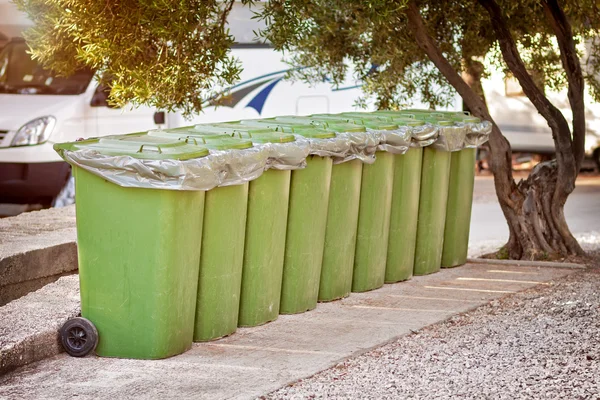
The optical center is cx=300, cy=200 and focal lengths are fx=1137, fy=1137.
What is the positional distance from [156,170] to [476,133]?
13.0 feet

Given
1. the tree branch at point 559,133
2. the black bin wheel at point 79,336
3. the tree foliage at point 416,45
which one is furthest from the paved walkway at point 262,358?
the tree foliage at point 416,45

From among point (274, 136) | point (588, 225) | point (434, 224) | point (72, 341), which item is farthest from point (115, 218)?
point (588, 225)

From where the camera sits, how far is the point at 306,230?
23.6 feet

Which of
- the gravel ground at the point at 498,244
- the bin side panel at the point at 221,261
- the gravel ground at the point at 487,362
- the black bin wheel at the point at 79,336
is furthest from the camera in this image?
the gravel ground at the point at 498,244

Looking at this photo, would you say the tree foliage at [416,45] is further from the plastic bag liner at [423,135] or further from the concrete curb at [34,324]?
the concrete curb at [34,324]

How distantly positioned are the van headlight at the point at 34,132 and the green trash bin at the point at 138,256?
5992 mm

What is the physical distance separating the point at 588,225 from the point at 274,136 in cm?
679

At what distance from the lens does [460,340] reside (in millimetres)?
6422

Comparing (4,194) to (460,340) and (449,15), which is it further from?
(460,340)

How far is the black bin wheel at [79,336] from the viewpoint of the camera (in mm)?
6012

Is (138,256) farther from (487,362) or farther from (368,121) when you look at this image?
(368,121)

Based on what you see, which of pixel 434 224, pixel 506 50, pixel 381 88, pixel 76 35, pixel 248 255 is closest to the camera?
pixel 248 255

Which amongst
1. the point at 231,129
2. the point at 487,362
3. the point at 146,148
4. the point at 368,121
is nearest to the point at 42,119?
the point at 368,121

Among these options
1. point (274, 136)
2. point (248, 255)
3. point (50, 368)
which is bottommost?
point (50, 368)
